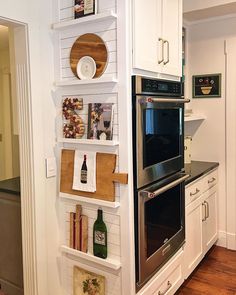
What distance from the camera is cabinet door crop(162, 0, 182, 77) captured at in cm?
207

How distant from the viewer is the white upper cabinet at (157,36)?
5.77ft

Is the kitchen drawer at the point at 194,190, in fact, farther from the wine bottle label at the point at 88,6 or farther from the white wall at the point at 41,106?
the wine bottle label at the point at 88,6

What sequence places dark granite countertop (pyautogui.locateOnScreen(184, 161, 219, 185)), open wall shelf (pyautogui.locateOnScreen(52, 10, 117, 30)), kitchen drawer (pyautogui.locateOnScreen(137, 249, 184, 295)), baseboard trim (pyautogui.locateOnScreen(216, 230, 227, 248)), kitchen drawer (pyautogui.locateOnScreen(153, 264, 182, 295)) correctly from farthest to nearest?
1. baseboard trim (pyautogui.locateOnScreen(216, 230, 227, 248))
2. dark granite countertop (pyautogui.locateOnScreen(184, 161, 219, 185))
3. kitchen drawer (pyautogui.locateOnScreen(153, 264, 182, 295))
4. kitchen drawer (pyautogui.locateOnScreen(137, 249, 184, 295))
5. open wall shelf (pyautogui.locateOnScreen(52, 10, 117, 30))

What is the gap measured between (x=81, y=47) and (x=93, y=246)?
3.92 ft

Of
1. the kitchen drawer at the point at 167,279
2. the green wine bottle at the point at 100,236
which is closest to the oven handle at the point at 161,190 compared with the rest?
the green wine bottle at the point at 100,236

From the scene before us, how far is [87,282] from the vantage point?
200 cm

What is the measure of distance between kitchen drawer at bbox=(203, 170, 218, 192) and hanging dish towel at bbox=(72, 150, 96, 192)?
146 centimetres

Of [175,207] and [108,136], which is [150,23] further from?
[175,207]

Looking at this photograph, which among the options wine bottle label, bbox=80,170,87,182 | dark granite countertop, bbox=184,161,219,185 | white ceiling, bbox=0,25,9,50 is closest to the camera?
wine bottle label, bbox=80,170,87,182

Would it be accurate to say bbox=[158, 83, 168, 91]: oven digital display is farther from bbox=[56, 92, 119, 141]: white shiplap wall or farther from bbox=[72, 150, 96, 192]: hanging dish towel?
bbox=[72, 150, 96, 192]: hanging dish towel

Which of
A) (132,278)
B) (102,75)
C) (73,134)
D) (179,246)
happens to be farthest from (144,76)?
(179,246)

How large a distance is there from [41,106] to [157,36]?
83cm

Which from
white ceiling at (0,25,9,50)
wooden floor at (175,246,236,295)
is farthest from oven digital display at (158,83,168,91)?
white ceiling at (0,25,9,50)

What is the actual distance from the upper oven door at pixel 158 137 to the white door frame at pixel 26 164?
2.14 feet
